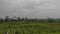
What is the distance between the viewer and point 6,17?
110 meters

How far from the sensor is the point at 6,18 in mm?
111375

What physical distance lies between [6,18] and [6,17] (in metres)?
1.31
